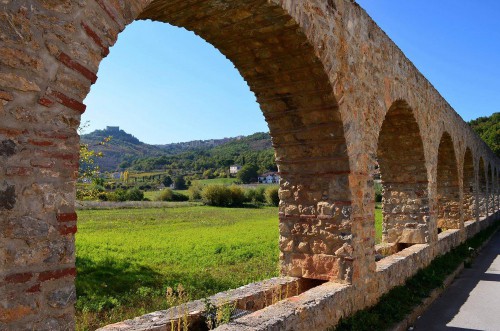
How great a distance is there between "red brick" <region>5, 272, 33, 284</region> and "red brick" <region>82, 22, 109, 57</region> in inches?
49.5

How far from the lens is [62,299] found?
7.14ft

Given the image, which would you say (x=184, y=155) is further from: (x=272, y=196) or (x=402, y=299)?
(x=402, y=299)

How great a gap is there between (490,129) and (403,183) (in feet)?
137

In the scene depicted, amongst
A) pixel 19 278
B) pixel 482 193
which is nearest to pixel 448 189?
pixel 482 193

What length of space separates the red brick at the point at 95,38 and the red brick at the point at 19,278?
4.12ft

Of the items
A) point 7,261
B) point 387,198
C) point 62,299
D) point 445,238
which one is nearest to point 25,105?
point 7,261

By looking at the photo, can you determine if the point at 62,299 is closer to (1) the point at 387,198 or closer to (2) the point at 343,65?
(2) the point at 343,65

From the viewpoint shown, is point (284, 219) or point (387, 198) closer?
point (284, 219)

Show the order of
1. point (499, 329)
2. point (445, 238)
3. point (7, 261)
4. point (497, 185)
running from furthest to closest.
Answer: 1. point (497, 185)
2. point (445, 238)
3. point (499, 329)
4. point (7, 261)

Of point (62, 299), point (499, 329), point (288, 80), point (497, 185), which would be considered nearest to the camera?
point (62, 299)

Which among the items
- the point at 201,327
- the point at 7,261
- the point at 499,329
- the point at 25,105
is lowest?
the point at 499,329

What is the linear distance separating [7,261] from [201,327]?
2380 mm

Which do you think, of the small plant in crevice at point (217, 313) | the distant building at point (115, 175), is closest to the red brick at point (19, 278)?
the small plant in crevice at point (217, 313)

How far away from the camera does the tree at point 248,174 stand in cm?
7172
